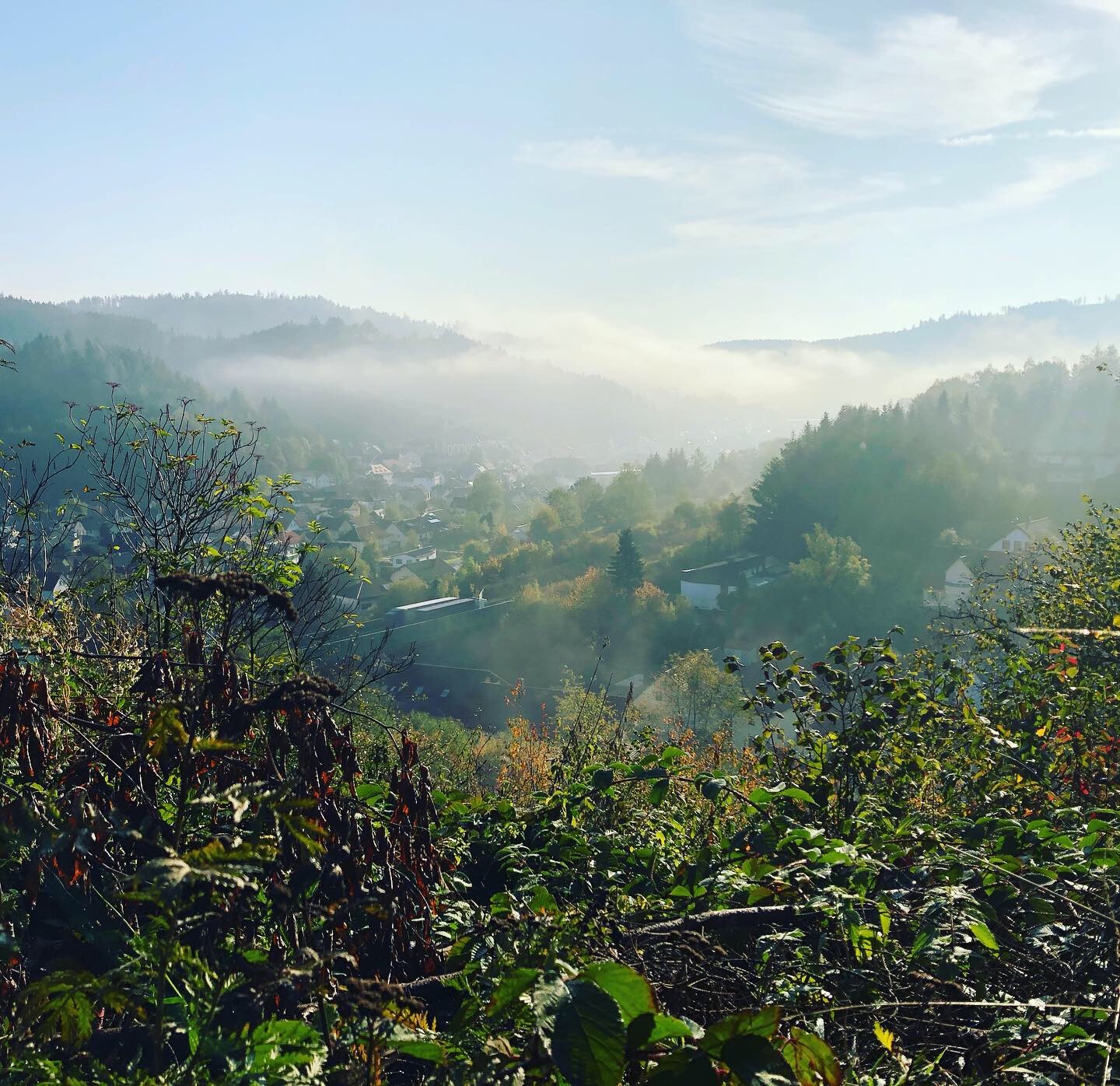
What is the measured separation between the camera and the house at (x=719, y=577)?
50938mm

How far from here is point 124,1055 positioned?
5.32 feet

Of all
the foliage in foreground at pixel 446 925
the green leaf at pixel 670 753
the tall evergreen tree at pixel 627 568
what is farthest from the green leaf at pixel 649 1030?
the tall evergreen tree at pixel 627 568

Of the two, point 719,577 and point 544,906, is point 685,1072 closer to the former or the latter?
point 544,906

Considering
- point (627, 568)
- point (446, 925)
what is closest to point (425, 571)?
point (627, 568)

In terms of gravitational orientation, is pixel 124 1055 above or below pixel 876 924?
below

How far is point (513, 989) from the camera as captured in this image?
1122 millimetres

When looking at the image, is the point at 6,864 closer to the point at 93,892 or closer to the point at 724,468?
the point at 93,892

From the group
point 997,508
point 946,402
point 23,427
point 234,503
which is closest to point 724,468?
point 946,402

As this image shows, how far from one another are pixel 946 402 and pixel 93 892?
76.6 metres

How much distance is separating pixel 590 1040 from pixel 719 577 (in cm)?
5234

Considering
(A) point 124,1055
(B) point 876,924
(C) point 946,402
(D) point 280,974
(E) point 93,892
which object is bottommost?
(A) point 124,1055

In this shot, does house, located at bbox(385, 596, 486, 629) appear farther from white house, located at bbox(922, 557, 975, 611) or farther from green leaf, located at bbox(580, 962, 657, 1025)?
green leaf, located at bbox(580, 962, 657, 1025)

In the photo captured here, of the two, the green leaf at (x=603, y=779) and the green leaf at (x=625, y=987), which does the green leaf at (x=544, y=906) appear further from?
the green leaf at (x=603, y=779)

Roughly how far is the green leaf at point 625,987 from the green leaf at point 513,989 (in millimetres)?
76
